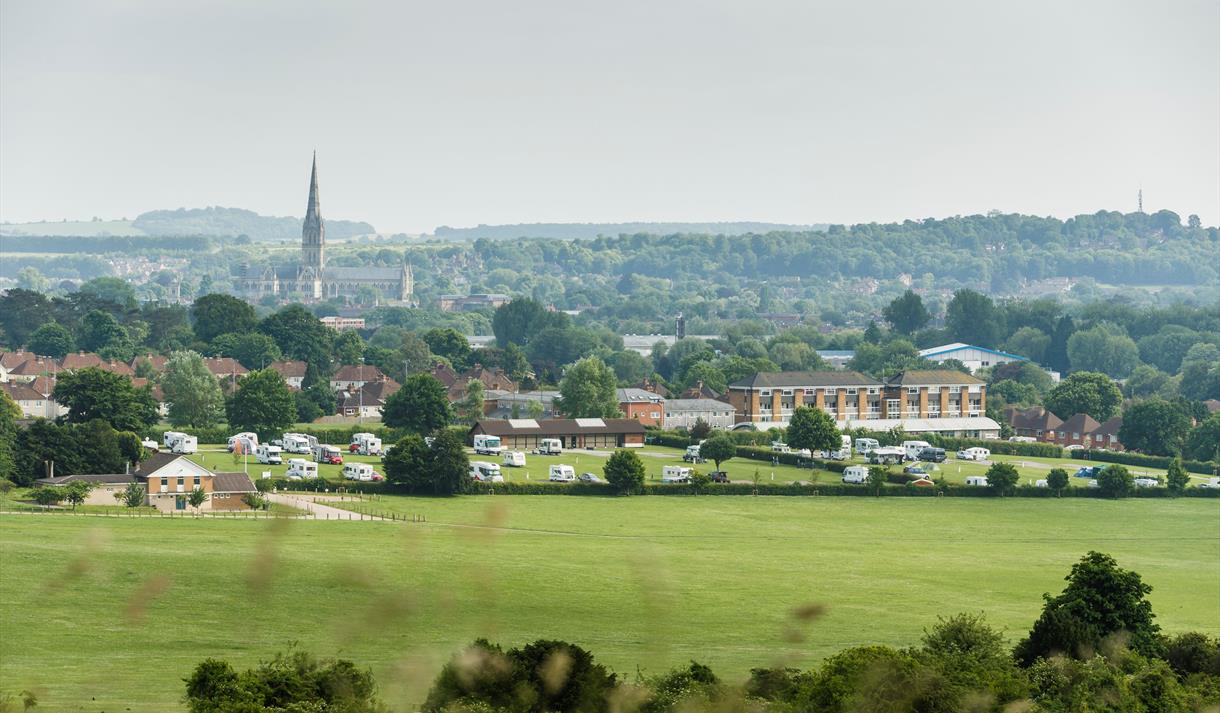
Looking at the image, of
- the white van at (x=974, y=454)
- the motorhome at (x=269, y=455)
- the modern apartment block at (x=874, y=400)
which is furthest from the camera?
the modern apartment block at (x=874, y=400)

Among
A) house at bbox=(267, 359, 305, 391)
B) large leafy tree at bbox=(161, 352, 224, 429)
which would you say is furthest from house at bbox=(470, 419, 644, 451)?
house at bbox=(267, 359, 305, 391)

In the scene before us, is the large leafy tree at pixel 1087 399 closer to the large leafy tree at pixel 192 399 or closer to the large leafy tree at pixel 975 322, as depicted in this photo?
the large leafy tree at pixel 192 399

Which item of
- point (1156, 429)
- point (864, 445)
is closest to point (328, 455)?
point (864, 445)

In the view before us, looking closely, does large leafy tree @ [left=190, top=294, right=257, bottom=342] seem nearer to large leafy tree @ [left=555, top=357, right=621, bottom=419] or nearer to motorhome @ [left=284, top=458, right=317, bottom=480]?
large leafy tree @ [left=555, top=357, right=621, bottom=419]

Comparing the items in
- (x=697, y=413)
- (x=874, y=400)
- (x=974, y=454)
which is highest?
(x=874, y=400)

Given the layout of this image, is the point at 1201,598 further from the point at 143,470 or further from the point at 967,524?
the point at 143,470

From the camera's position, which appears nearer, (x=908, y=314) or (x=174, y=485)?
(x=174, y=485)

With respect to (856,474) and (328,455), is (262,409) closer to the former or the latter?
(328,455)

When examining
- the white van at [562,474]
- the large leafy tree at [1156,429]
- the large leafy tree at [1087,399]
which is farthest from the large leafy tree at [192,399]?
the large leafy tree at [1087,399]
